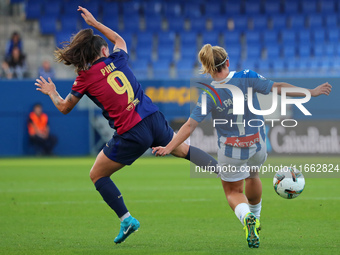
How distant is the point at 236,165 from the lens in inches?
240

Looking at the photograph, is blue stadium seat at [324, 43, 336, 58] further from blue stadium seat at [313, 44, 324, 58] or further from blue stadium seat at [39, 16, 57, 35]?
blue stadium seat at [39, 16, 57, 35]

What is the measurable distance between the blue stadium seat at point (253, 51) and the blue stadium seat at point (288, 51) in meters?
1.02

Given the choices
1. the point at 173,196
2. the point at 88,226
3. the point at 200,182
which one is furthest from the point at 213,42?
the point at 88,226

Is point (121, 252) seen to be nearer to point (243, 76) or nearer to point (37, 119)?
point (243, 76)

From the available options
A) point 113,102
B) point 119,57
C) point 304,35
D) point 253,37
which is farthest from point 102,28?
point 304,35

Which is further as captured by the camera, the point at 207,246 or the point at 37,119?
the point at 37,119

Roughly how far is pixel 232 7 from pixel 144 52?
5078 millimetres

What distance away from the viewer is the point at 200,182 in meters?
13.4

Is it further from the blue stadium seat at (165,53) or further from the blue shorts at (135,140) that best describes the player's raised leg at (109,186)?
the blue stadium seat at (165,53)

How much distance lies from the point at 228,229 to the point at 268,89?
2.04 metres

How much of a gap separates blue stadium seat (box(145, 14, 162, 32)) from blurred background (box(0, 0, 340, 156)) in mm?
42

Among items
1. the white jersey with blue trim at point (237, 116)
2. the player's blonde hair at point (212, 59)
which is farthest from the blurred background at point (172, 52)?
the player's blonde hair at point (212, 59)

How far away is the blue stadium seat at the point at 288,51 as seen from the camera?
25656 millimetres

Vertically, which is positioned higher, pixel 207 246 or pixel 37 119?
pixel 207 246
